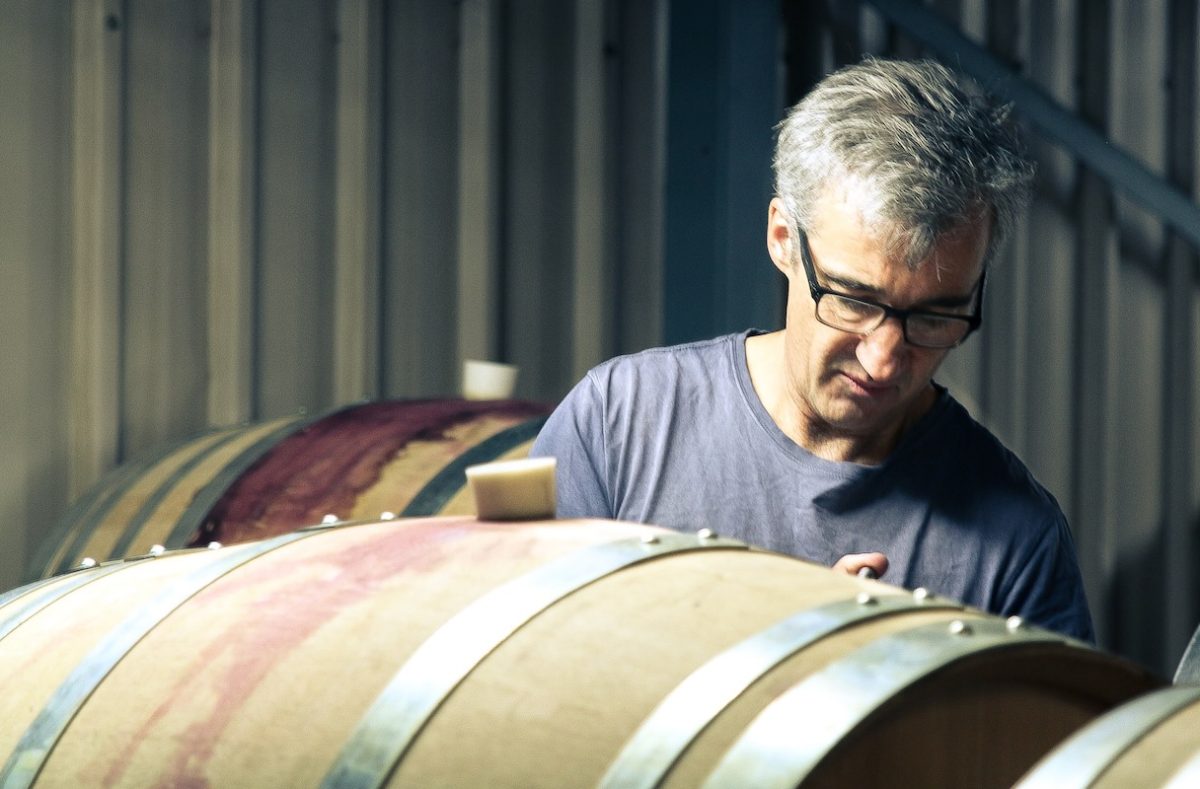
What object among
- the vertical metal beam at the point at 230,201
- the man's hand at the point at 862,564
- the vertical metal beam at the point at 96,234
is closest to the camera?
the man's hand at the point at 862,564

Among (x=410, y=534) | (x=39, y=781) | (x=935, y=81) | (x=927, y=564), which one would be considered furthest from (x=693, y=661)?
(x=935, y=81)

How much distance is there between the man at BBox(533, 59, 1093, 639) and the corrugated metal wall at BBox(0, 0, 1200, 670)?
2030mm

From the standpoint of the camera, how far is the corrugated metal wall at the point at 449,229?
3604 millimetres

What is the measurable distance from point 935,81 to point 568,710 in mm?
967

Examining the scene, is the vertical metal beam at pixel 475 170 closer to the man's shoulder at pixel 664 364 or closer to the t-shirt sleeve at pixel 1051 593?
the man's shoulder at pixel 664 364

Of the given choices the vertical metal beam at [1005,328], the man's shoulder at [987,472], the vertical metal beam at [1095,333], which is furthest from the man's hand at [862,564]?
the vertical metal beam at [1095,333]

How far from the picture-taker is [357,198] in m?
3.99

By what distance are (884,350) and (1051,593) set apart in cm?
38

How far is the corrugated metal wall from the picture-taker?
360cm

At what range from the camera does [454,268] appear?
4.20 metres

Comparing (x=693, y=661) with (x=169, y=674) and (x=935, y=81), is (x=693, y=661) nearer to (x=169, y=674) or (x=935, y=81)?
(x=169, y=674)

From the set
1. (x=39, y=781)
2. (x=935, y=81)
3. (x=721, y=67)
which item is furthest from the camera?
→ (x=721, y=67)

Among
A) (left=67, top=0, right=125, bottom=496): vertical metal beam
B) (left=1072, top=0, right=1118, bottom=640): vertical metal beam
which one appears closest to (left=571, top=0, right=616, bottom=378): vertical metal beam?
(left=67, top=0, right=125, bottom=496): vertical metal beam

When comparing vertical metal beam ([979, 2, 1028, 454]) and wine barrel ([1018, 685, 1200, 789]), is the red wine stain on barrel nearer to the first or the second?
wine barrel ([1018, 685, 1200, 789])
